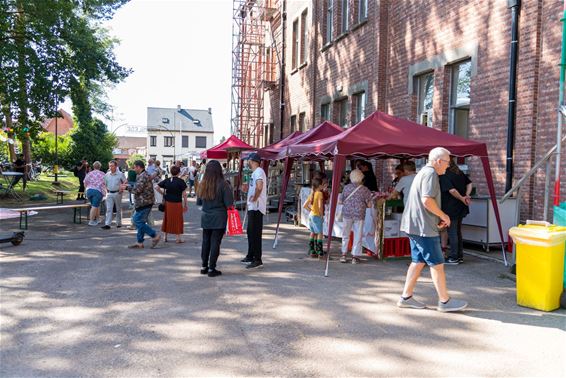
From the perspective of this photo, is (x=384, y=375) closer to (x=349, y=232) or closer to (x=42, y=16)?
(x=349, y=232)

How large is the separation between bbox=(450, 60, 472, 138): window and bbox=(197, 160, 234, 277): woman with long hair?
6.10 metres

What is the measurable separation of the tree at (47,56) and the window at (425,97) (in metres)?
10.3

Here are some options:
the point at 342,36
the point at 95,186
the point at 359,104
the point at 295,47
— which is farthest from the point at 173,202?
the point at 295,47

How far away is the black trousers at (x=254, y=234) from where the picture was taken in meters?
8.16

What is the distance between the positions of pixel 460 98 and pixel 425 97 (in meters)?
1.48

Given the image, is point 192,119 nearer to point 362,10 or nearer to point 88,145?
point 88,145

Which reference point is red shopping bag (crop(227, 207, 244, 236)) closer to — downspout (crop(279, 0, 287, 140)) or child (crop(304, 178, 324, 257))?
child (crop(304, 178, 324, 257))

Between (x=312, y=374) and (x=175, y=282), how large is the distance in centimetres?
350

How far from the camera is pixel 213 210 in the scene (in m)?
7.46

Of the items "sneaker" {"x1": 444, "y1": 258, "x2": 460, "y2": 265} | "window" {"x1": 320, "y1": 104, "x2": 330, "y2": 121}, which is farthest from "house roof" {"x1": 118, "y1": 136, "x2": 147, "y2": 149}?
"sneaker" {"x1": 444, "y1": 258, "x2": 460, "y2": 265}

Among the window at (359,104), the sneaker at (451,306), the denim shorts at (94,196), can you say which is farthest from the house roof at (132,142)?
the sneaker at (451,306)

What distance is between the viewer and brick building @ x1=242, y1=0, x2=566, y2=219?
879 cm

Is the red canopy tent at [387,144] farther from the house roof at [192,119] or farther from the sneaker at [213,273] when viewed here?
the house roof at [192,119]

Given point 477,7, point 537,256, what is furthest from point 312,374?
point 477,7
